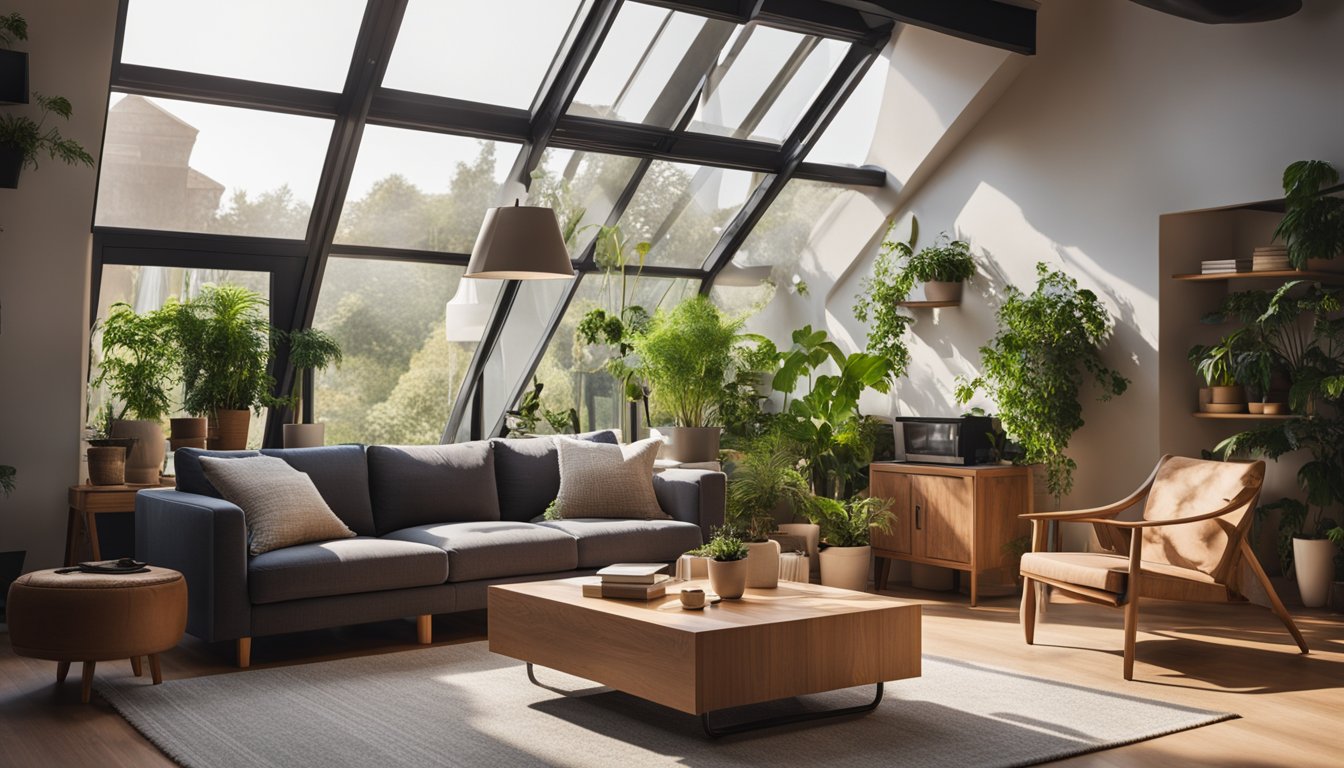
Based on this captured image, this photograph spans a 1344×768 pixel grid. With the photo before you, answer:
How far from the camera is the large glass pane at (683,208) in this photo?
7.59 m

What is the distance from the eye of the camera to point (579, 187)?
732 centimetres

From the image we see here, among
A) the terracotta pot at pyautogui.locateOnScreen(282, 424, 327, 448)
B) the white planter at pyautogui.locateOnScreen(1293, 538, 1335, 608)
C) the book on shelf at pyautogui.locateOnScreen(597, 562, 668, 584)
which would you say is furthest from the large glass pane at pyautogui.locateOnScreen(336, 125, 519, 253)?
the white planter at pyautogui.locateOnScreen(1293, 538, 1335, 608)

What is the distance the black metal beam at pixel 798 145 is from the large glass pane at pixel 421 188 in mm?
1757

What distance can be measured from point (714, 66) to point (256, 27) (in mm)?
2596

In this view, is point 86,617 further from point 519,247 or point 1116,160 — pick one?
point 1116,160

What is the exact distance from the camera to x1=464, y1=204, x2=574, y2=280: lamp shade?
17.2 ft

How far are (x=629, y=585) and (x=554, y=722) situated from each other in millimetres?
536

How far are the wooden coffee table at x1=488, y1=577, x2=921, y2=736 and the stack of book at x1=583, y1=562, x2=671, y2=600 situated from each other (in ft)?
0.13

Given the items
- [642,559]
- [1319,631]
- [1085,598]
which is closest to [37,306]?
[642,559]

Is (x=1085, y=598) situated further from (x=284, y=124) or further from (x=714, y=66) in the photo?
(x=284, y=124)

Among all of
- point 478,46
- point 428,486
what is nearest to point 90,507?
point 428,486

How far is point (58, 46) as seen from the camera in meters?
5.35

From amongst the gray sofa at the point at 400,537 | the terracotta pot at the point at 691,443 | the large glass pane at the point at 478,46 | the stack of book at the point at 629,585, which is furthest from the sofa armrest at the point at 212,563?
the terracotta pot at the point at 691,443

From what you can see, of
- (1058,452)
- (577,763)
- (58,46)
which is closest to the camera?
(577,763)
